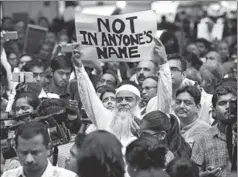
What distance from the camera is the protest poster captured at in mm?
16641

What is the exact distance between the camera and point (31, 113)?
8828 millimetres

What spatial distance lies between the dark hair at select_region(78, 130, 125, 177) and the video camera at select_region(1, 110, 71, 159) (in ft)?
7.38

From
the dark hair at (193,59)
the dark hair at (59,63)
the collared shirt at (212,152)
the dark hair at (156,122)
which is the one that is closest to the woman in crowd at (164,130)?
the dark hair at (156,122)

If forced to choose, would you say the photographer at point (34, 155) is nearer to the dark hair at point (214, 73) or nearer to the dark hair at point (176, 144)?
the dark hair at point (176, 144)

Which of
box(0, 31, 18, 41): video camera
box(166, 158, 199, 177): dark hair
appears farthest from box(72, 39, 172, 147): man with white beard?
box(0, 31, 18, 41): video camera

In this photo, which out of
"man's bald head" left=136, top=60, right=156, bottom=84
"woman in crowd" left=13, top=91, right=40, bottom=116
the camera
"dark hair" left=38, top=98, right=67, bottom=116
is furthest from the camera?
"man's bald head" left=136, top=60, right=156, bottom=84

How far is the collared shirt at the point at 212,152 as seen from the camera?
776cm

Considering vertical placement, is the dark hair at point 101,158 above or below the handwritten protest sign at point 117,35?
below

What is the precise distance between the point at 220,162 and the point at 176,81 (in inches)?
119

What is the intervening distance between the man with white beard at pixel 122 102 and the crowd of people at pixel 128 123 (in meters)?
0.01

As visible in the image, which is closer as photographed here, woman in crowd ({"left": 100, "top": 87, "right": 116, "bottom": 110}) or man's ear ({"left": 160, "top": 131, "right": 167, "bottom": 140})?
man's ear ({"left": 160, "top": 131, "right": 167, "bottom": 140})

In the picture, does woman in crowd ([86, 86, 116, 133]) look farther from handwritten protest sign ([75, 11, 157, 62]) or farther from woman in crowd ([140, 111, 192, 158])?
woman in crowd ([140, 111, 192, 158])

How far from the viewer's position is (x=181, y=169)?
6422 millimetres

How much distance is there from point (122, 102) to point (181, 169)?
3.10 m
